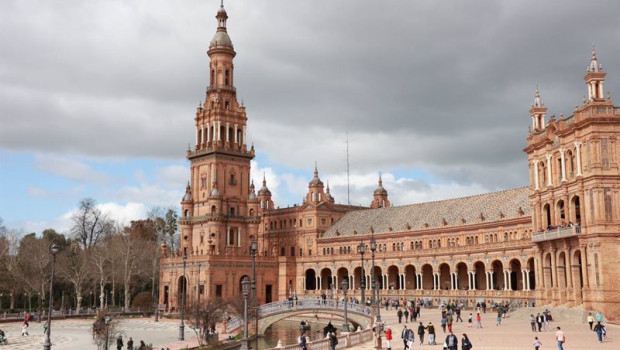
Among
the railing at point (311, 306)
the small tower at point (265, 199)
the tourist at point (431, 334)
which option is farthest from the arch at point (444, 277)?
the tourist at point (431, 334)

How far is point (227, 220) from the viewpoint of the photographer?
102 meters

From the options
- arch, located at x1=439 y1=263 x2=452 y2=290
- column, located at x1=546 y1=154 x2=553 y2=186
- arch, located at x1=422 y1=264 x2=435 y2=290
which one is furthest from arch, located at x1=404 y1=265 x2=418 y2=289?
column, located at x1=546 y1=154 x2=553 y2=186

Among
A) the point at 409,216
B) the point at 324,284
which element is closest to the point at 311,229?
the point at 324,284

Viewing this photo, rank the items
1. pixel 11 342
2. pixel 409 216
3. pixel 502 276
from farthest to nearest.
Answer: pixel 409 216
pixel 502 276
pixel 11 342

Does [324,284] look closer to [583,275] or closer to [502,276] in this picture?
[502,276]

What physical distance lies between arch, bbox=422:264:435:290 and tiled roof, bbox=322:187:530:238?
550 centimetres

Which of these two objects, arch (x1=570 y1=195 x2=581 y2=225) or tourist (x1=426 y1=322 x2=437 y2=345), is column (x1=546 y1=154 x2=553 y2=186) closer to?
arch (x1=570 y1=195 x2=581 y2=225)

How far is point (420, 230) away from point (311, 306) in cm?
3379

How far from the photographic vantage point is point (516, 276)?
262ft

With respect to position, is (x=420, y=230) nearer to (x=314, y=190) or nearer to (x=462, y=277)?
(x=462, y=277)

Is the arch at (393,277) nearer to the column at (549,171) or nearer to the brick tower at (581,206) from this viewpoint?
the brick tower at (581,206)

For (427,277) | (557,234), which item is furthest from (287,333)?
(557,234)

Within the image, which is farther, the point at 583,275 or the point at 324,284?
the point at 324,284

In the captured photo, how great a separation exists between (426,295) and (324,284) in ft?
86.5
